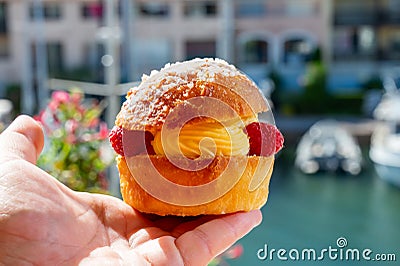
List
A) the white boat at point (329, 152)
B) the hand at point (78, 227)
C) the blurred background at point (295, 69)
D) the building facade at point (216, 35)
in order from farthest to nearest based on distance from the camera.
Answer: the building facade at point (216, 35)
the white boat at point (329, 152)
the blurred background at point (295, 69)
the hand at point (78, 227)

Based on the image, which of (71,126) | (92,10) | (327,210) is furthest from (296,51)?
(71,126)

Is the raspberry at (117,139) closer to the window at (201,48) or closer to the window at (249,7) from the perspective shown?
the window at (201,48)

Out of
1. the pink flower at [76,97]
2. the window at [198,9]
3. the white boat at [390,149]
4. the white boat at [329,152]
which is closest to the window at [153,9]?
the window at [198,9]

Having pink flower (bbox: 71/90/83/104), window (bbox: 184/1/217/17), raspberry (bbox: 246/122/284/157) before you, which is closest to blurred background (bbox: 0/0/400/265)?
window (bbox: 184/1/217/17)

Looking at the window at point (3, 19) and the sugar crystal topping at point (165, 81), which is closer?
the sugar crystal topping at point (165, 81)

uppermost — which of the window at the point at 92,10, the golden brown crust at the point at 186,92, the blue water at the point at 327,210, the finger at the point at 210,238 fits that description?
the golden brown crust at the point at 186,92
